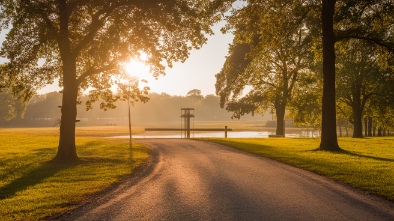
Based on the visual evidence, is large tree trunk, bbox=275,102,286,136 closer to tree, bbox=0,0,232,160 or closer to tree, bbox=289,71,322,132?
tree, bbox=289,71,322,132

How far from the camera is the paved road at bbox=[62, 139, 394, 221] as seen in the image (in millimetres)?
7383

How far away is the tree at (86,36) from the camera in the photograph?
1742 cm

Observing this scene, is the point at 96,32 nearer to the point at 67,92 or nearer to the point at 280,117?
the point at 67,92

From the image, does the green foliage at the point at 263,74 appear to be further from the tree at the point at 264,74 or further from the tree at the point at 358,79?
the tree at the point at 358,79

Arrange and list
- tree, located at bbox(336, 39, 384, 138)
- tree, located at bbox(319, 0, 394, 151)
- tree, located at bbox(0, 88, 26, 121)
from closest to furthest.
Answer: tree, located at bbox(319, 0, 394, 151) → tree, located at bbox(336, 39, 384, 138) → tree, located at bbox(0, 88, 26, 121)

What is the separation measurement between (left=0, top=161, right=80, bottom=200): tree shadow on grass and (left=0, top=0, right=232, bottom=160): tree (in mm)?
1628

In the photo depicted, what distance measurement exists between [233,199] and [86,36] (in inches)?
500

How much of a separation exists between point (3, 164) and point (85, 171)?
4883 millimetres

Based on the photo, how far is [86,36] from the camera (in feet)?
59.0

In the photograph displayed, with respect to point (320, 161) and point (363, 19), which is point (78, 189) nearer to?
point (320, 161)

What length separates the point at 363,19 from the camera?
2230cm

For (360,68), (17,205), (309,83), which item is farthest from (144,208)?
(360,68)

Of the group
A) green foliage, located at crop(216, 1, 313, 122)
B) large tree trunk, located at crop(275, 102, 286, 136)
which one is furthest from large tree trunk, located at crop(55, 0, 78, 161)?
large tree trunk, located at crop(275, 102, 286, 136)

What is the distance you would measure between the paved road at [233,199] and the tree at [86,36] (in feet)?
25.5
